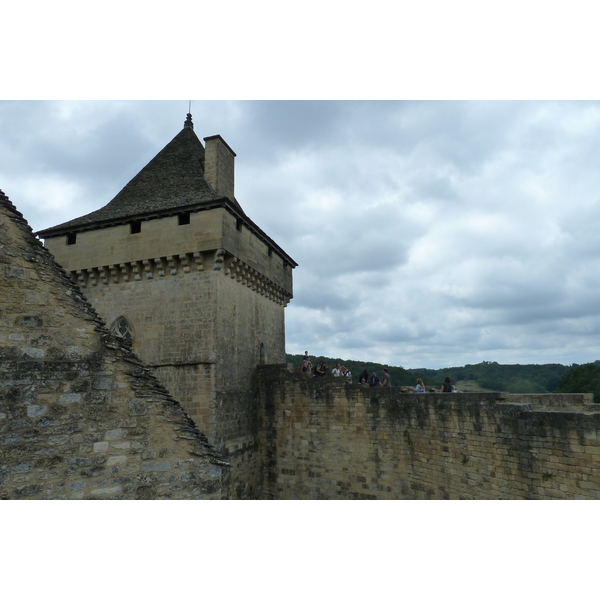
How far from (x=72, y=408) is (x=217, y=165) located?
1104 cm

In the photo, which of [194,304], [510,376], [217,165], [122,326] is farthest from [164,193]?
[510,376]

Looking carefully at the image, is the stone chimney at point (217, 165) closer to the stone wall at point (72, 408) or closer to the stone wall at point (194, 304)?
the stone wall at point (194, 304)

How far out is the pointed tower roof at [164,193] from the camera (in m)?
12.6

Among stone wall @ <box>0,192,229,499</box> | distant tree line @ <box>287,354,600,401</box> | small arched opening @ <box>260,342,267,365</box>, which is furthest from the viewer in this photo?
distant tree line @ <box>287,354,600,401</box>

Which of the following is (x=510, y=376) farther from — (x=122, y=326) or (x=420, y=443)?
(x=122, y=326)

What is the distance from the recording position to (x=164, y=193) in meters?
13.8

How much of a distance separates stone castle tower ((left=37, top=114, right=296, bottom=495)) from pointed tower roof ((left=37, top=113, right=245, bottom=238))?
5 centimetres

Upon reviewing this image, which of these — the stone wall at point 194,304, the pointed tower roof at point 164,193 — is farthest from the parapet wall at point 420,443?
the pointed tower roof at point 164,193

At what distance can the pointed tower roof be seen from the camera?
1256 centimetres

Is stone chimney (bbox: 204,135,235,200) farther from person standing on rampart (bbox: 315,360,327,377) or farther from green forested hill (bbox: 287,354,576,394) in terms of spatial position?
→ green forested hill (bbox: 287,354,576,394)

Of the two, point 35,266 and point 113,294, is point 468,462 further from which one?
point 113,294

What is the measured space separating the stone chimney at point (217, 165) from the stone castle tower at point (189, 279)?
4 centimetres

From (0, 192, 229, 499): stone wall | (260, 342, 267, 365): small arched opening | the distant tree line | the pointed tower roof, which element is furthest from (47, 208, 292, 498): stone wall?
the distant tree line

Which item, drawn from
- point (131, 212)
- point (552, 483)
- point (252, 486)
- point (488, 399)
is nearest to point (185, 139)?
point (131, 212)
